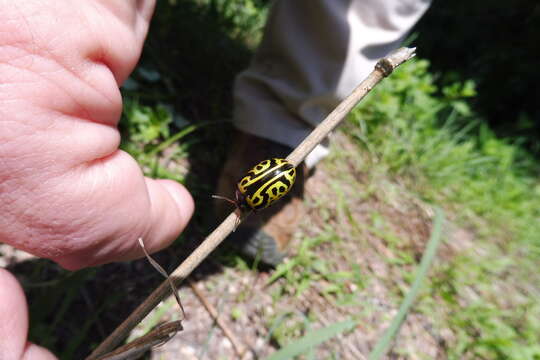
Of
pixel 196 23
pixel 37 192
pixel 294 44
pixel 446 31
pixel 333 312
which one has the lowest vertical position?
pixel 333 312

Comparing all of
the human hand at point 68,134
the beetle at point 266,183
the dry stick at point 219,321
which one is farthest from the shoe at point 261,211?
the human hand at point 68,134

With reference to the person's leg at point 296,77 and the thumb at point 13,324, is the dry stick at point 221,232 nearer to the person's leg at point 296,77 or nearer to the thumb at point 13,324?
the thumb at point 13,324

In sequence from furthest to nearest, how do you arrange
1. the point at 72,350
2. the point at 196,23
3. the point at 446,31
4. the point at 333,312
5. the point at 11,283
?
the point at 446,31 < the point at 196,23 < the point at 333,312 < the point at 72,350 < the point at 11,283

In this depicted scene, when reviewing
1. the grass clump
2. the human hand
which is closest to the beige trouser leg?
the grass clump

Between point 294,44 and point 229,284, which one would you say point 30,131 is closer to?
point 229,284

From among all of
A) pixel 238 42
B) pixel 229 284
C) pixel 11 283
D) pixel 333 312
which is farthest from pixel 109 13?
pixel 238 42

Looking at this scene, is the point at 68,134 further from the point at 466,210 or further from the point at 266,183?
the point at 466,210

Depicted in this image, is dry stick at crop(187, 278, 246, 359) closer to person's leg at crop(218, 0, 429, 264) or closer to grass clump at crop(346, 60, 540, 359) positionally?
person's leg at crop(218, 0, 429, 264)
